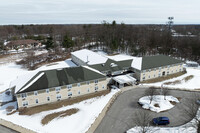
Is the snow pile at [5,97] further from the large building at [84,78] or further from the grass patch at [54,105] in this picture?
the grass patch at [54,105]

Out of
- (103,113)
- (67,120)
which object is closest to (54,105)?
(67,120)

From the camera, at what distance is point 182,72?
41094 mm

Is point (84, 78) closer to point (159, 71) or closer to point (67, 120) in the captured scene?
point (67, 120)

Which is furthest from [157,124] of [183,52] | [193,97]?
[183,52]

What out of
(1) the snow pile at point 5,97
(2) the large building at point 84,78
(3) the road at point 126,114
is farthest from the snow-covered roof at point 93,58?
(1) the snow pile at point 5,97

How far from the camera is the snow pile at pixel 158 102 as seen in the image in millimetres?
23250

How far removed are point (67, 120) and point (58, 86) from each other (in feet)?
21.8

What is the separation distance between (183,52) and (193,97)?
38.3 meters

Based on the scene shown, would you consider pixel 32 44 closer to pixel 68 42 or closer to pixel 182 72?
pixel 68 42

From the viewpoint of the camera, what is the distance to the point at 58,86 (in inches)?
995

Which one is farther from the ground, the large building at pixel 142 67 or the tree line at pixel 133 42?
the tree line at pixel 133 42

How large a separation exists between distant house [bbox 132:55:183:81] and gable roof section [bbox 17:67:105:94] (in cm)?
1126

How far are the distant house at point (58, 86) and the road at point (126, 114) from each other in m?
6.06

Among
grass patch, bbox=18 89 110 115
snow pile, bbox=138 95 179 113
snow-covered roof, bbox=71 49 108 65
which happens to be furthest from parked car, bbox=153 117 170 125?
snow-covered roof, bbox=71 49 108 65
